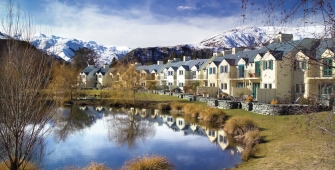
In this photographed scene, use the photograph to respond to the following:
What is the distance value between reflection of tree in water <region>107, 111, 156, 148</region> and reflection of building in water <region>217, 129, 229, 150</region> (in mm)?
4920

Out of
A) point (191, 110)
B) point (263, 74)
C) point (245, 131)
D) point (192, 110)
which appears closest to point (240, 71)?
point (263, 74)

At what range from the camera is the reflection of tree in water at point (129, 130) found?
2016 cm

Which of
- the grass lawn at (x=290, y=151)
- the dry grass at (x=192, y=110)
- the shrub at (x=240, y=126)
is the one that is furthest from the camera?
the dry grass at (x=192, y=110)

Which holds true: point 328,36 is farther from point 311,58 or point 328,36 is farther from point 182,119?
point 182,119

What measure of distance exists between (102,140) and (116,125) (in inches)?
229

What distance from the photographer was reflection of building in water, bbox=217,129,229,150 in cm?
1766

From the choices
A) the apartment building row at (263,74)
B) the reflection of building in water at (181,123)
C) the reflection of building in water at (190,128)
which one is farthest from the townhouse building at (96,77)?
the reflection of building in water at (181,123)

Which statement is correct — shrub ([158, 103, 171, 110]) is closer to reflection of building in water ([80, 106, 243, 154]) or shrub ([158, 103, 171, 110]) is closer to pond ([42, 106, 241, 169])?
reflection of building in water ([80, 106, 243, 154])

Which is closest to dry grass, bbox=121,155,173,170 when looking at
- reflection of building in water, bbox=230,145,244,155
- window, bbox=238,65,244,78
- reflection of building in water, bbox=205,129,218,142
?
reflection of building in water, bbox=230,145,244,155

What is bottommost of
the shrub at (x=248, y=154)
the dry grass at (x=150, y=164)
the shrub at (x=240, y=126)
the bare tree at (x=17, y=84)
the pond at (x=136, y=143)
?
Answer: the pond at (x=136, y=143)

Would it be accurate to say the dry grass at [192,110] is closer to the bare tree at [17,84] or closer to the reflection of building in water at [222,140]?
the reflection of building in water at [222,140]

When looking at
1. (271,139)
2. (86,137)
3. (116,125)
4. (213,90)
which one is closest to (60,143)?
(86,137)

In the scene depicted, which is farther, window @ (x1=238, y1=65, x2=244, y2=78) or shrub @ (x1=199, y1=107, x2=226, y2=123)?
window @ (x1=238, y1=65, x2=244, y2=78)

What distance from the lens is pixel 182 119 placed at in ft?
95.6
